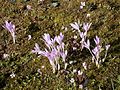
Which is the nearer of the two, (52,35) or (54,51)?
(54,51)

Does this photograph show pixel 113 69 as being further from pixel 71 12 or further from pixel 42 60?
pixel 71 12

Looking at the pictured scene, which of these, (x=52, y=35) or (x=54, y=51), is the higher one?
(x=54, y=51)

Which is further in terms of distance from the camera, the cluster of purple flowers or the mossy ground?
the mossy ground

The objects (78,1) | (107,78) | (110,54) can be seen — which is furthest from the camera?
(78,1)

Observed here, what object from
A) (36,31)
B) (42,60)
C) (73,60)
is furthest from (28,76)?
(36,31)

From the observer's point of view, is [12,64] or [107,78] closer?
[107,78]

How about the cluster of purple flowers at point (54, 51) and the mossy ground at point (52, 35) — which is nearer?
the cluster of purple flowers at point (54, 51)

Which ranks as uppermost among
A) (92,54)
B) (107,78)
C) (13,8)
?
(13,8)

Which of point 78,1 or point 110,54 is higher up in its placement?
→ point 78,1
